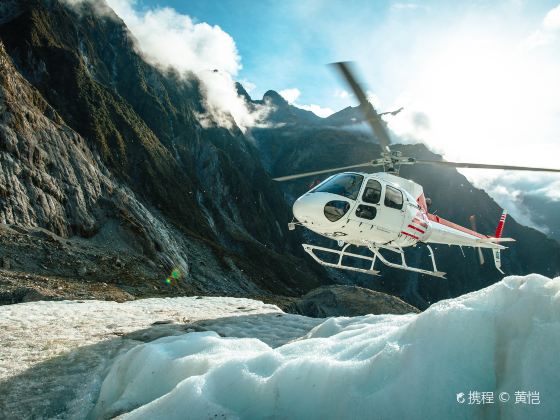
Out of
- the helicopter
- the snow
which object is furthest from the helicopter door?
the snow

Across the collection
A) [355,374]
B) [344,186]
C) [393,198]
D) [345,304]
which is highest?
[393,198]

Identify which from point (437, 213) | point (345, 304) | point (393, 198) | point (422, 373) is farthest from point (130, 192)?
point (437, 213)

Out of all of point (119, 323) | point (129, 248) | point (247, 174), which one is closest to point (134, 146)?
point (129, 248)

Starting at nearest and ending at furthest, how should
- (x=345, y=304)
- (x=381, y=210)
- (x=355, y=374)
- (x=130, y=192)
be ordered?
1. (x=355, y=374)
2. (x=381, y=210)
3. (x=345, y=304)
4. (x=130, y=192)

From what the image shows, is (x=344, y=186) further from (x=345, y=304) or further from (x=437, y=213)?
(x=437, y=213)

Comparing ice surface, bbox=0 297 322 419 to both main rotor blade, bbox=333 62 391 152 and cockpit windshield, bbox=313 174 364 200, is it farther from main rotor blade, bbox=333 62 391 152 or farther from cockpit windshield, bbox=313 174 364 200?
main rotor blade, bbox=333 62 391 152

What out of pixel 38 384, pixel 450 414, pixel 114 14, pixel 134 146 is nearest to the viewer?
pixel 450 414

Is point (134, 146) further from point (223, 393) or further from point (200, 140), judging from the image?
point (223, 393)
